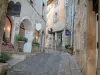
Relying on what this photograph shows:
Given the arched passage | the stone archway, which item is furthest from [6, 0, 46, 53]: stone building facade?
the arched passage

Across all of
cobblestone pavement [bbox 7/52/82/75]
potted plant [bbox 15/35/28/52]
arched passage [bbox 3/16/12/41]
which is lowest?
cobblestone pavement [bbox 7/52/82/75]

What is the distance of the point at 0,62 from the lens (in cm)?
592

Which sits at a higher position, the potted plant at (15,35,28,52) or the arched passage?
the arched passage

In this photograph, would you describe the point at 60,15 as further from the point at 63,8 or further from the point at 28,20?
the point at 28,20

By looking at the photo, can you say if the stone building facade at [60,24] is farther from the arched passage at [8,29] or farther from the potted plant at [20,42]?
the potted plant at [20,42]

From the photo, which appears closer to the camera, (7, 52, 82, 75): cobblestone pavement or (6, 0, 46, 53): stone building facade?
(7, 52, 82, 75): cobblestone pavement

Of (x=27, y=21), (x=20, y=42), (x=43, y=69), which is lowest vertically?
(x=43, y=69)

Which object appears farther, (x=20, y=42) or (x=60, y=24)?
(x=60, y=24)

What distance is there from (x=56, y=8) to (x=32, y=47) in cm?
1561

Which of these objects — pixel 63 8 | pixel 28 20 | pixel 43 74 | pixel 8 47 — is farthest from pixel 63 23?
pixel 43 74

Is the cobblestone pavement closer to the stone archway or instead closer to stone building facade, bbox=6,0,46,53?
stone building facade, bbox=6,0,46,53

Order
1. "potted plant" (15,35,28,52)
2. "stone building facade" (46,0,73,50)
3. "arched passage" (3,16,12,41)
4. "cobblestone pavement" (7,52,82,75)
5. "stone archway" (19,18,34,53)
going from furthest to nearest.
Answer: "stone building facade" (46,0,73,50) < "stone archway" (19,18,34,53) < "arched passage" (3,16,12,41) < "potted plant" (15,35,28,52) < "cobblestone pavement" (7,52,82,75)

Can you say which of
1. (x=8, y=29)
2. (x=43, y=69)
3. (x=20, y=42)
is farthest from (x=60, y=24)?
(x=43, y=69)

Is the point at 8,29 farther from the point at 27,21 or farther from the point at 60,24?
the point at 60,24
